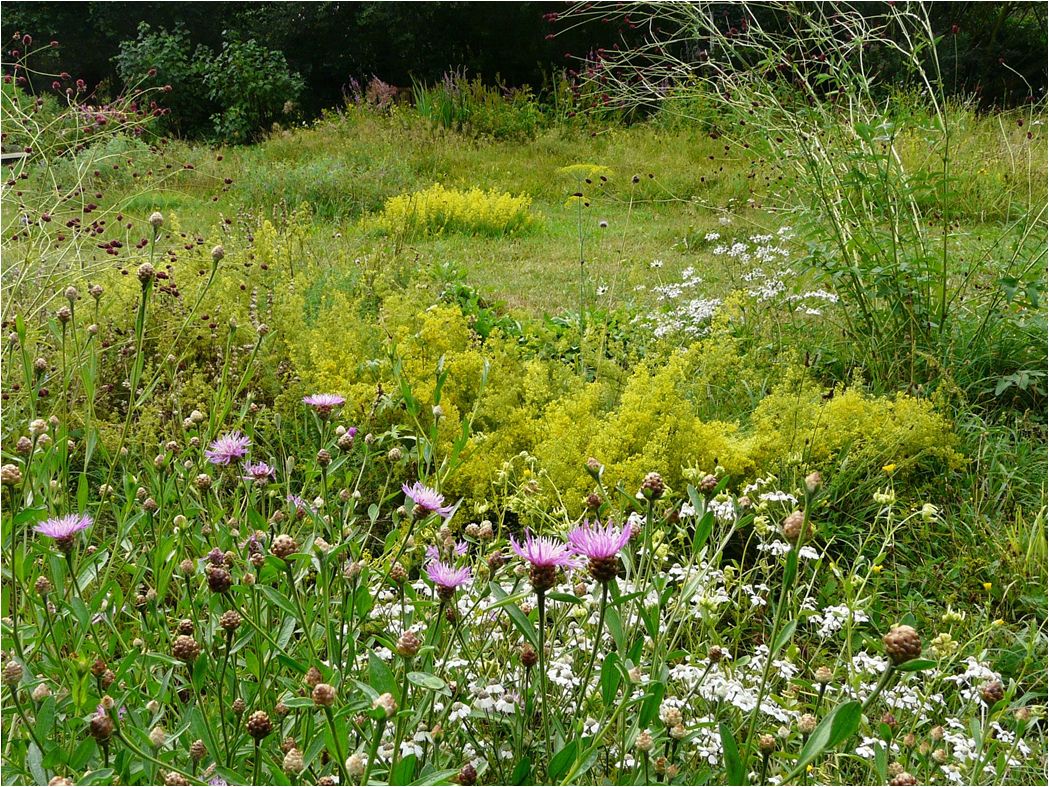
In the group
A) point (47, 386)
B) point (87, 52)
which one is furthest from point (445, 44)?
point (47, 386)

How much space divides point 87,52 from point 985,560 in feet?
51.3

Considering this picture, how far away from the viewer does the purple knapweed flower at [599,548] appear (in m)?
0.87

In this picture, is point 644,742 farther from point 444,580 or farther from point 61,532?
point 61,532

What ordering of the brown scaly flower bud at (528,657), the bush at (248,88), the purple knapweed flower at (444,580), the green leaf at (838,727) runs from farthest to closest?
the bush at (248,88), the brown scaly flower bud at (528,657), the purple knapweed flower at (444,580), the green leaf at (838,727)

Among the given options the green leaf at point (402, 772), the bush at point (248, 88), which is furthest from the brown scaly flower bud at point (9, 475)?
the bush at point (248, 88)

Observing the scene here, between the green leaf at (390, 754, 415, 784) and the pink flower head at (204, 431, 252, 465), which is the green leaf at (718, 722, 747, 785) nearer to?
the green leaf at (390, 754, 415, 784)

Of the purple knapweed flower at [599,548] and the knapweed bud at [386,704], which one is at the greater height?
the purple knapweed flower at [599,548]

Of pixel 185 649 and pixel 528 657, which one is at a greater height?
pixel 185 649

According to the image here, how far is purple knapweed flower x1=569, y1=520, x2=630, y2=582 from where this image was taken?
2.85ft

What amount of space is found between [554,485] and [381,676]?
1.32 m

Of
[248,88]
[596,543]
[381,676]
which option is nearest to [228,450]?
[381,676]

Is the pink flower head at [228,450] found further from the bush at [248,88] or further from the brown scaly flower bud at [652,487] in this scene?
the bush at [248,88]

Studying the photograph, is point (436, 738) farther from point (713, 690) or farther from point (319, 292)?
point (319, 292)

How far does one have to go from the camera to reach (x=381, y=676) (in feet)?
2.86
